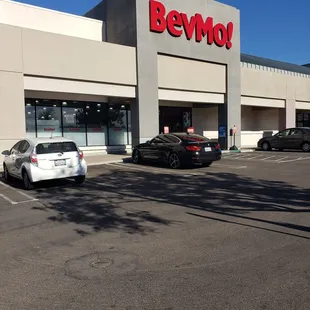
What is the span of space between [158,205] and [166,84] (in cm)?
1366

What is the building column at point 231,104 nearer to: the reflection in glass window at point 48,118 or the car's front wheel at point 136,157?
the car's front wheel at point 136,157

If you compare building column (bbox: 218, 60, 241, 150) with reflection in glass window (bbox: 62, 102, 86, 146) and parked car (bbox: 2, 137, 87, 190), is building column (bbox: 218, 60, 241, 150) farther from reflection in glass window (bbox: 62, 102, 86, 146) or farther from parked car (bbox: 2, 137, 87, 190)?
parked car (bbox: 2, 137, 87, 190)

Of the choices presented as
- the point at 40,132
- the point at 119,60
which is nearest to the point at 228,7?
the point at 119,60

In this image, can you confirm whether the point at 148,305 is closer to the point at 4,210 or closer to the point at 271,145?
the point at 4,210

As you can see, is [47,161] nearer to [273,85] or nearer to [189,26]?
[189,26]

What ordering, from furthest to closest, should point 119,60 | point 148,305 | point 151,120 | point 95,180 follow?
point 151,120 < point 119,60 < point 95,180 < point 148,305

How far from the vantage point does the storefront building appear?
52.7 feet

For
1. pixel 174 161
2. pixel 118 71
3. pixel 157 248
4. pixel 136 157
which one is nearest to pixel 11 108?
pixel 118 71

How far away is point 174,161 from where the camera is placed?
14.5 meters

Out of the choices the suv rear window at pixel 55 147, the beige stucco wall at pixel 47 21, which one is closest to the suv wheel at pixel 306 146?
the beige stucco wall at pixel 47 21

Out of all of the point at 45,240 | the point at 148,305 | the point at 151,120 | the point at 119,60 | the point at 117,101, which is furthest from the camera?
the point at 117,101

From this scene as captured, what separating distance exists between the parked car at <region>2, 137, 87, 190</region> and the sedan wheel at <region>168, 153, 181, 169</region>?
455 cm

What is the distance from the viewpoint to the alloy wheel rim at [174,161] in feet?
47.1

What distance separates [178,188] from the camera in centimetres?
992
